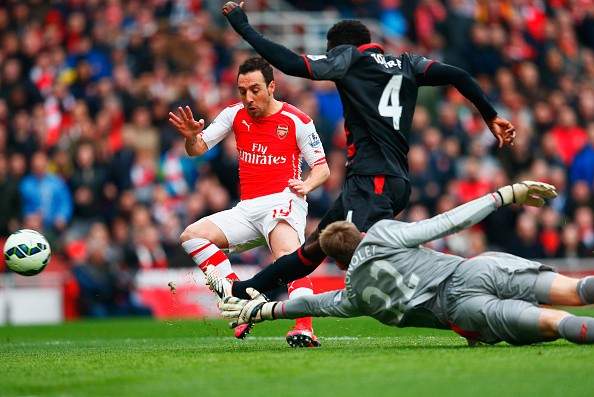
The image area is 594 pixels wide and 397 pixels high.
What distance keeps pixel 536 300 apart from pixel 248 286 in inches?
94.7

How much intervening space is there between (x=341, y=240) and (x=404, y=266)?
0.49 meters

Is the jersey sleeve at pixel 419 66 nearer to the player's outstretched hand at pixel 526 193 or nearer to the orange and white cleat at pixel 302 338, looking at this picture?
the player's outstretched hand at pixel 526 193

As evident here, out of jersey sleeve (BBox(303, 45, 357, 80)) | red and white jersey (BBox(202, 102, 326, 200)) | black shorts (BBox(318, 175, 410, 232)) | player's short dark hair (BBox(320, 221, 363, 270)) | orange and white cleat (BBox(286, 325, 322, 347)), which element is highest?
jersey sleeve (BBox(303, 45, 357, 80))

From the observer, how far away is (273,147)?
1157 centimetres

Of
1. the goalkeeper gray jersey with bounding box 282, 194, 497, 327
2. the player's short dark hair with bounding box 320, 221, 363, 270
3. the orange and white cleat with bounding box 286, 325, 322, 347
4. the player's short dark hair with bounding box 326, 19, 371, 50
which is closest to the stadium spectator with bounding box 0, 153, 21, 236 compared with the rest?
the orange and white cleat with bounding box 286, 325, 322, 347

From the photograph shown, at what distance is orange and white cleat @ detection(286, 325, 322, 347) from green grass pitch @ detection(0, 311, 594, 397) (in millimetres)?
122

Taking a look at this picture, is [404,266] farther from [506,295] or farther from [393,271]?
[506,295]

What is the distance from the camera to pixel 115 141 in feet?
71.4

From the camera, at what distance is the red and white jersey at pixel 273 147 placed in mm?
11523

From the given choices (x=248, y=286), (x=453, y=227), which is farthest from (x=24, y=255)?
(x=453, y=227)

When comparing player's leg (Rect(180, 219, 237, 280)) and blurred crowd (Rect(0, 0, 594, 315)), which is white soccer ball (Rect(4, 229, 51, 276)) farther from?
blurred crowd (Rect(0, 0, 594, 315))

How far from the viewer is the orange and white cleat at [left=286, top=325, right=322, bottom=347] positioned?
10.7 meters

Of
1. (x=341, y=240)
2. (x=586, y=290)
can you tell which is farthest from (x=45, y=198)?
(x=586, y=290)

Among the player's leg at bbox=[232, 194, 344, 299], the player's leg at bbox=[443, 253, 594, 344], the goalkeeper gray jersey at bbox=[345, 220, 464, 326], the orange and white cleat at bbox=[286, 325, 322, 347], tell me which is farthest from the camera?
the orange and white cleat at bbox=[286, 325, 322, 347]
